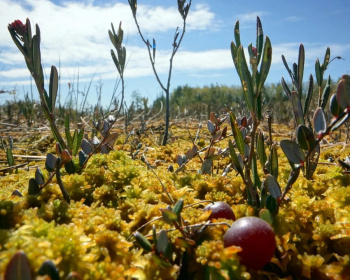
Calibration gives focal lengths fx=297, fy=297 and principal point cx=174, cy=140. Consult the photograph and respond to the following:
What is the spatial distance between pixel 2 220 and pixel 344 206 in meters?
1.32

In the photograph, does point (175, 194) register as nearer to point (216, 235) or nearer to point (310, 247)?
point (216, 235)

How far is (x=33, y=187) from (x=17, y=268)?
0.75 m

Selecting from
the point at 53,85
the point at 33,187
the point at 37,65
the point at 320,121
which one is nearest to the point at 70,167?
the point at 33,187

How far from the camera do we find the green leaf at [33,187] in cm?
132

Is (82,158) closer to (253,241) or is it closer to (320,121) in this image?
(253,241)

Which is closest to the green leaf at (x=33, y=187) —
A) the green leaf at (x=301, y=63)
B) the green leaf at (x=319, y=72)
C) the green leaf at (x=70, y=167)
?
the green leaf at (x=70, y=167)

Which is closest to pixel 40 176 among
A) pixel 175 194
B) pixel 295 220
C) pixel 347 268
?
pixel 175 194

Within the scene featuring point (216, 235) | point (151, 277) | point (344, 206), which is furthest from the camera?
point (344, 206)

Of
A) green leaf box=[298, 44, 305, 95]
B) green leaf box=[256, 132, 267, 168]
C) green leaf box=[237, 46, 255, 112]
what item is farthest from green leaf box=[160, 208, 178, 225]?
green leaf box=[298, 44, 305, 95]

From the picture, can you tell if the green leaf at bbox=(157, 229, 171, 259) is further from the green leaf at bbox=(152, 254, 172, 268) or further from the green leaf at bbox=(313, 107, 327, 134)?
the green leaf at bbox=(313, 107, 327, 134)

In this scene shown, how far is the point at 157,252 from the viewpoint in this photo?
93 centimetres

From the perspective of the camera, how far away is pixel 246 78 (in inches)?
45.3

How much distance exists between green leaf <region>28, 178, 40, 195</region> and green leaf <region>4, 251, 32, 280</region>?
74 centimetres

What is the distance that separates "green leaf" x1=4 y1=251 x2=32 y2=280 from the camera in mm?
635
